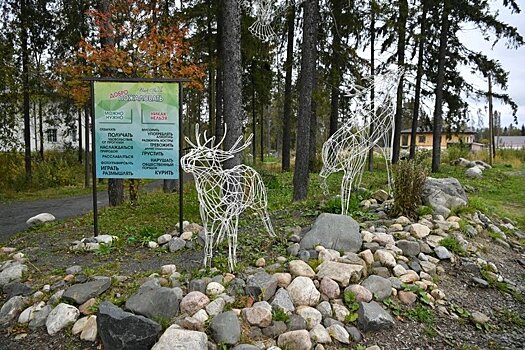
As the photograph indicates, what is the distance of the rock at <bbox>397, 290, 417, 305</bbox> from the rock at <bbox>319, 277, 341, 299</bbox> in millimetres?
658

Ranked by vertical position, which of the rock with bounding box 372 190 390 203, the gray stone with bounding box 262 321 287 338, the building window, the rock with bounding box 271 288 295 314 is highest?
the building window

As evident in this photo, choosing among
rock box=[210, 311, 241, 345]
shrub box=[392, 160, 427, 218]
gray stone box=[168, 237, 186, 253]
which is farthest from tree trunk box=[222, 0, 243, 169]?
rock box=[210, 311, 241, 345]

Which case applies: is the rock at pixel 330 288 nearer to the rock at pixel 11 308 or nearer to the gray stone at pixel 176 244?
the gray stone at pixel 176 244

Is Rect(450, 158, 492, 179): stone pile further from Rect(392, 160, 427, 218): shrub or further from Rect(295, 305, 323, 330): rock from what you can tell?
Rect(295, 305, 323, 330): rock

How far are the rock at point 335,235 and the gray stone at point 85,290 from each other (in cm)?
216

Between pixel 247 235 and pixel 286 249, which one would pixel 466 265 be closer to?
pixel 286 249

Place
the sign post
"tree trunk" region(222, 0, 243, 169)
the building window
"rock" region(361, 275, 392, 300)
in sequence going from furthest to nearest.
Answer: the building window
"tree trunk" region(222, 0, 243, 169)
the sign post
"rock" region(361, 275, 392, 300)

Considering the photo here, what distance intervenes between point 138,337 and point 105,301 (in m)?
0.57

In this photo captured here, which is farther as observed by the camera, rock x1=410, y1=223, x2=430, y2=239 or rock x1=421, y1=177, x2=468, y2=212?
rock x1=421, y1=177, x2=468, y2=212

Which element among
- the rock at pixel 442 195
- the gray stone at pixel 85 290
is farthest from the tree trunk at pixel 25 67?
the rock at pixel 442 195

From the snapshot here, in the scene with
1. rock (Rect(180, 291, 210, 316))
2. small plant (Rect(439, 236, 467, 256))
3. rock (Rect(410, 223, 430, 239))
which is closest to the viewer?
rock (Rect(180, 291, 210, 316))

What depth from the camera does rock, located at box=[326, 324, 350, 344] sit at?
10.2ft

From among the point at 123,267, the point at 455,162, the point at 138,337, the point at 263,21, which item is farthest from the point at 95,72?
the point at 455,162

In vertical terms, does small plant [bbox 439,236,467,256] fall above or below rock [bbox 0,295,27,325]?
above
